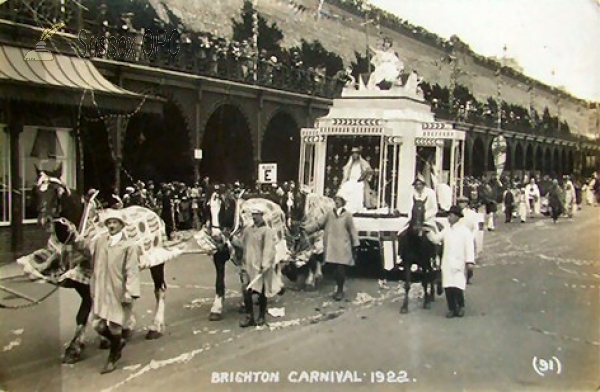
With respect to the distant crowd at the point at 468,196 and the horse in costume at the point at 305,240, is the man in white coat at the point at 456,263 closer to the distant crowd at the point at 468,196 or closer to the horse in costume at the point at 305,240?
the distant crowd at the point at 468,196

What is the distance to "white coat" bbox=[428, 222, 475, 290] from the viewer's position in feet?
16.6

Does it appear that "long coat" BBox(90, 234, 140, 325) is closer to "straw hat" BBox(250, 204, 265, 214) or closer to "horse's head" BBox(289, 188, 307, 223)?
"straw hat" BBox(250, 204, 265, 214)

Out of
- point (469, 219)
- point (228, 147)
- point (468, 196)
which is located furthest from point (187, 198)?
point (468, 196)

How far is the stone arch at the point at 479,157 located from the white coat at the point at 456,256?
0.95 m

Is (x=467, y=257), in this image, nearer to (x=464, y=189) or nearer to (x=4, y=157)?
(x=464, y=189)

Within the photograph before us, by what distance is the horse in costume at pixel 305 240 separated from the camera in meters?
5.56

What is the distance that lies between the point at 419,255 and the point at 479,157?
1.27 m

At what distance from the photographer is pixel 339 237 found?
17.8 ft

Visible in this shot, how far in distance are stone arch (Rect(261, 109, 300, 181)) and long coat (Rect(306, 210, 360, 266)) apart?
0.51m

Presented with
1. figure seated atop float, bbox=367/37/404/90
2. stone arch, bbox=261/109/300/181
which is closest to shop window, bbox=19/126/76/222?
stone arch, bbox=261/109/300/181

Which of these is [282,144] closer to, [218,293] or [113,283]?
[218,293]

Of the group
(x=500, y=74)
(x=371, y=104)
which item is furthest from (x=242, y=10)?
(x=500, y=74)

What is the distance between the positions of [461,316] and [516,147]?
1739 mm

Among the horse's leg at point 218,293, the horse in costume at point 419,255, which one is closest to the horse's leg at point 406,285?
the horse in costume at point 419,255
